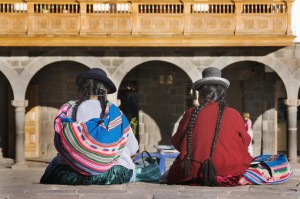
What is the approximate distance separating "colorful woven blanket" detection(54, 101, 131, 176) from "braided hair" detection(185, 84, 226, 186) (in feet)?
2.20

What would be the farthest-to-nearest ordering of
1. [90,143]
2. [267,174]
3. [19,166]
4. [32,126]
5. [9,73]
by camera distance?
[32,126], [9,73], [19,166], [267,174], [90,143]

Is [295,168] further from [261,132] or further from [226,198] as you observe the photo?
[226,198]

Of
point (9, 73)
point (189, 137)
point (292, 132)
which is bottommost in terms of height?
point (292, 132)

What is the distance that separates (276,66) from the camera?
20.7m

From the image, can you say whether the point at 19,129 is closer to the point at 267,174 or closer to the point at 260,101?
the point at 260,101

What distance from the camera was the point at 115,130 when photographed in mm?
7359

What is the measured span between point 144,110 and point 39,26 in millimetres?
4648

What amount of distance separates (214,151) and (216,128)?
0.22 m

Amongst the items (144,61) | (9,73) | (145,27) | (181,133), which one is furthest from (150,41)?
(181,133)

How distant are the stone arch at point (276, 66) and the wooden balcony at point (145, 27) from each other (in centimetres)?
67

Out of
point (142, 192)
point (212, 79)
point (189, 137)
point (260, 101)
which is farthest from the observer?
point (260, 101)

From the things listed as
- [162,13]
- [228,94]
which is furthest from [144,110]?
[162,13]

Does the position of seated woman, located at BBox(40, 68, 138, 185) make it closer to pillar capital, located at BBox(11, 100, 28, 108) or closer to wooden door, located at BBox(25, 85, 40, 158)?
pillar capital, located at BBox(11, 100, 28, 108)

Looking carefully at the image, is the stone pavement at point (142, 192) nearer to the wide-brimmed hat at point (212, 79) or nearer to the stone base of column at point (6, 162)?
the wide-brimmed hat at point (212, 79)
